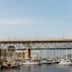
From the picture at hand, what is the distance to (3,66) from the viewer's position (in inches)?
4087

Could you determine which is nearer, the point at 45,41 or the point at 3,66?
the point at 3,66

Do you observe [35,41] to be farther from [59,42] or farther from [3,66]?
[3,66]

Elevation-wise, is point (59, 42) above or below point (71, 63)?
above

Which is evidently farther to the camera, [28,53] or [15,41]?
[28,53]

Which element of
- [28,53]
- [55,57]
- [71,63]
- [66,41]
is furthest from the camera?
[55,57]

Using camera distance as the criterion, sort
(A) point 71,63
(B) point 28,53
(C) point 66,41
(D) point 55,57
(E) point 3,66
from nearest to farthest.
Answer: (E) point 3,66 → (C) point 66,41 → (A) point 71,63 → (B) point 28,53 → (D) point 55,57

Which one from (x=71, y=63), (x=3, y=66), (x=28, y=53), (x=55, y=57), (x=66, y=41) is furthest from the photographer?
(x=55, y=57)

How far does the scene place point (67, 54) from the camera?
604ft

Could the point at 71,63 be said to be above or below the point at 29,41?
below

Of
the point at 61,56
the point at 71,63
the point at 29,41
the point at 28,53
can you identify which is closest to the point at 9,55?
the point at 28,53

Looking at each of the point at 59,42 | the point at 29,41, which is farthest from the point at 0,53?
the point at 59,42

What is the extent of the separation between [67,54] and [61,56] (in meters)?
8.92

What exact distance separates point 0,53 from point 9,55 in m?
11.0

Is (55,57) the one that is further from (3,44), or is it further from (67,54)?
(3,44)
